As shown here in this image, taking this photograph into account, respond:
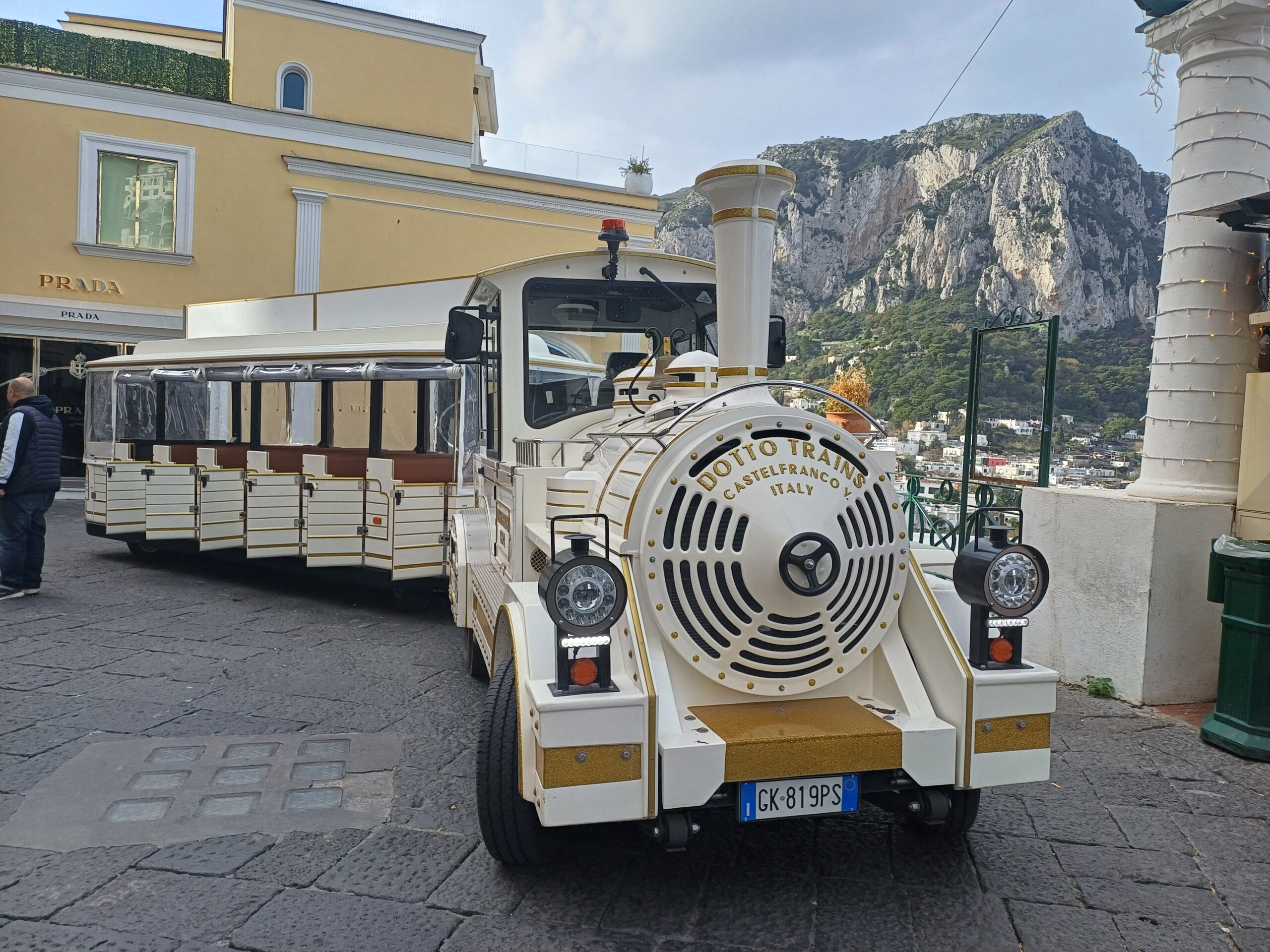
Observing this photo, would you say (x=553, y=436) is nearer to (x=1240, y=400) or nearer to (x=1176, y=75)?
(x=1240, y=400)

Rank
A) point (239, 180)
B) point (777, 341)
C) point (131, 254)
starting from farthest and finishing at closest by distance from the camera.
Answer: point (239, 180) → point (131, 254) → point (777, 341)

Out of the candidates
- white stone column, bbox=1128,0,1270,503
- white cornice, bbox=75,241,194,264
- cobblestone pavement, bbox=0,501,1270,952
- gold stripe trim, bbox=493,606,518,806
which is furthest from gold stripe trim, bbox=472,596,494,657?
white cornice, bbox=75,241,194,264

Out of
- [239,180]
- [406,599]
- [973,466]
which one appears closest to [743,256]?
[973,466]

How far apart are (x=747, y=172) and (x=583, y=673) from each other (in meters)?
1.97

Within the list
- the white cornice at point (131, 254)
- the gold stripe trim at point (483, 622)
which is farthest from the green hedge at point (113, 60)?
the gold stripe trim at point (483, 622)

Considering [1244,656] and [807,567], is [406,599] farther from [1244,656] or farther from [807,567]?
[1244,656]

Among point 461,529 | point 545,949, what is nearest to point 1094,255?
point 461,529

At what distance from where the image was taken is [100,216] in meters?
15.9

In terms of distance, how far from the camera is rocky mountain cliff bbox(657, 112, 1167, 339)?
9.74 meters

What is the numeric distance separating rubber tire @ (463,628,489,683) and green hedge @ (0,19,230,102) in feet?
49.3

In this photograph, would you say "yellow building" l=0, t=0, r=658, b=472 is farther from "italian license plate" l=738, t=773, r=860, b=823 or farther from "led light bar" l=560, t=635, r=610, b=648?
"italian license plate" l=738, t=773, r=860, b=823

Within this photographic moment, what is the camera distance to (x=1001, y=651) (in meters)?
3.06

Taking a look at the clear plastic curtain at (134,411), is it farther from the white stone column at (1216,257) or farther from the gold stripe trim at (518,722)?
the white stone column at (1216,257)

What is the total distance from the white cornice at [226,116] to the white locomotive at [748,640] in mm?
16026
